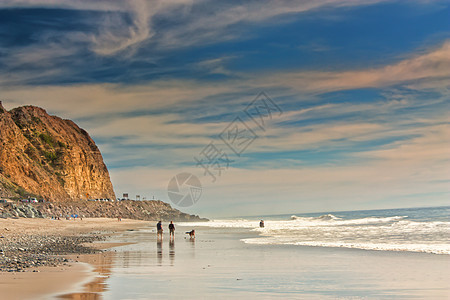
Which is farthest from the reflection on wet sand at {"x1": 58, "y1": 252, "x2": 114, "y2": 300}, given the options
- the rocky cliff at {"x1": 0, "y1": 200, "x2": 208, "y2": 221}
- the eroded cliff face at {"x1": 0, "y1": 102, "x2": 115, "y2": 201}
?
the eroded cliff face at {"x1": 0, "y1": 102, "x2": 115, "y2": 201}

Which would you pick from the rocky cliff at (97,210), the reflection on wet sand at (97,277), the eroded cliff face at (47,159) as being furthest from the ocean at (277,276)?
the eroded cliff face at (47,159)

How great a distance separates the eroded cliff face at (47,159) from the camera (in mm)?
89750

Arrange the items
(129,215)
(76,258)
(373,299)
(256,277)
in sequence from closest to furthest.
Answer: (373,299) → (256,277) → (76,258) → (129,215)

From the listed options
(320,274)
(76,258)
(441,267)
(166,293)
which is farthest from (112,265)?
(441,267)

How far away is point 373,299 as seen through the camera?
9625 mm

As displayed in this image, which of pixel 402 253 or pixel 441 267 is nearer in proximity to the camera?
pixel 441 267

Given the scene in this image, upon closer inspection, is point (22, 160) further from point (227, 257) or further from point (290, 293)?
point (290, 293)

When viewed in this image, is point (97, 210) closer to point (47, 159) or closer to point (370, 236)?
point (47, 159)

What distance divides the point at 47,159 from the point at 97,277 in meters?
109

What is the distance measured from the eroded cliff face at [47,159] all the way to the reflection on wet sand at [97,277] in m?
67.3

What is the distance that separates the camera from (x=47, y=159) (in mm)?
112812

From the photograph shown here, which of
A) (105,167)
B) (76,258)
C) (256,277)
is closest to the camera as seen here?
(256,277)

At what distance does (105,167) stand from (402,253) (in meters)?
134

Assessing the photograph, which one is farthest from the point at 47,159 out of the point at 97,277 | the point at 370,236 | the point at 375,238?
the point at 97,277
